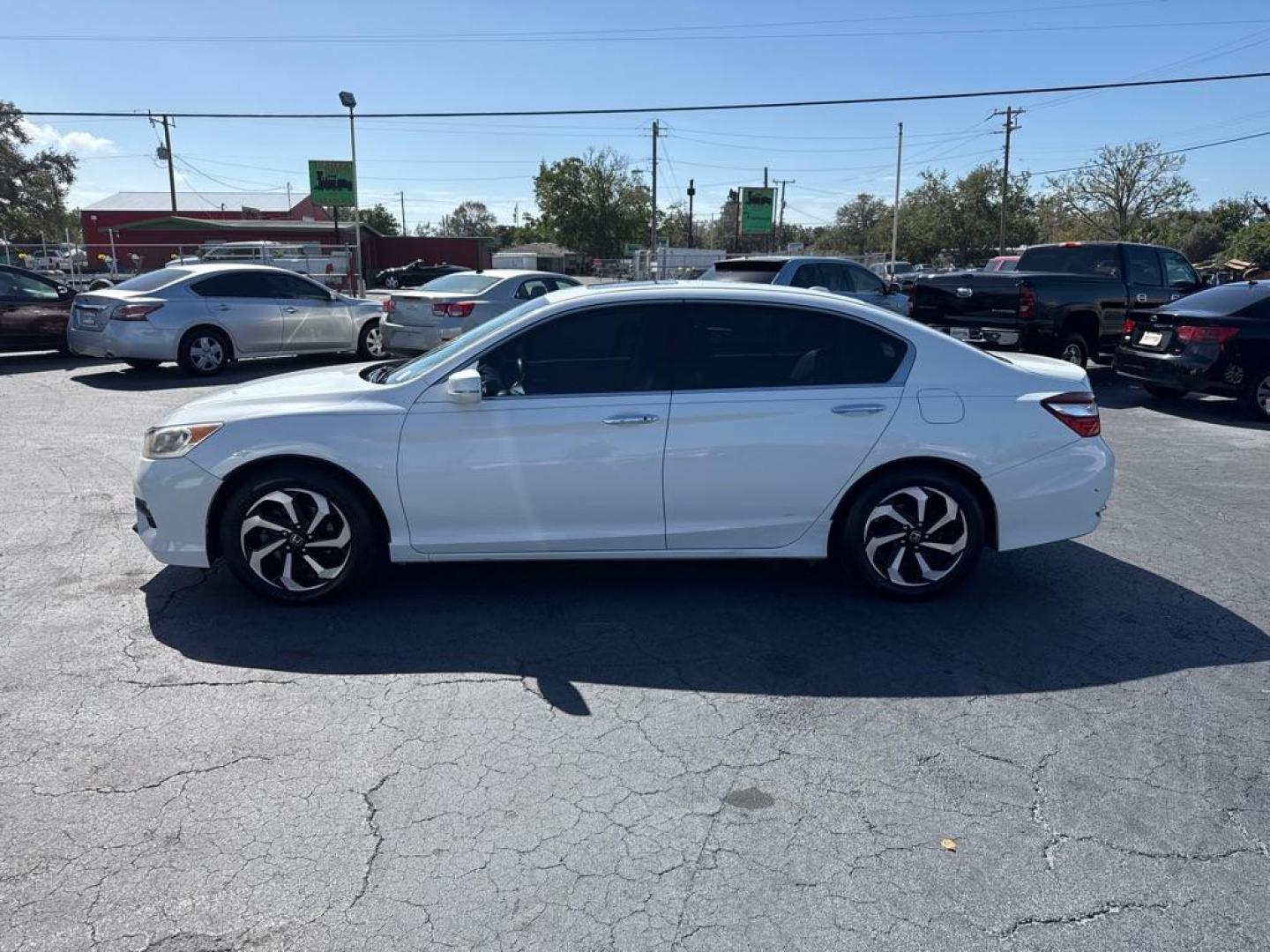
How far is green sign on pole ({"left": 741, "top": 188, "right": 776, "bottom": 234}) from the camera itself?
44866 millimetres

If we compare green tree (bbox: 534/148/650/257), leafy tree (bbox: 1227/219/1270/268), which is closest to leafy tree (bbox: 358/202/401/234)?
green tree (bbox: 534/148/650/257)

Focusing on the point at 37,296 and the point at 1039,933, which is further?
the point at 37,296

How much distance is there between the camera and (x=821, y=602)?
15.8 feet

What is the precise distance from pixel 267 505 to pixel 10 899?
2188 mm

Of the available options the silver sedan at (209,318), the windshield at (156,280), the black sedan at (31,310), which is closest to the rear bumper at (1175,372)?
the silver sedan at (209,318)

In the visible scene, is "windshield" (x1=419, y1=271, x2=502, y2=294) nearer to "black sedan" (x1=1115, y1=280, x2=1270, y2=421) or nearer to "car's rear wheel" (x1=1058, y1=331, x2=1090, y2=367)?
"car's rear wheel" (x1=1058, y1=331, x2=1090, y2=367)

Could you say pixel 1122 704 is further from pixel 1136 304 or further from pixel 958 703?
pixel 1136 304

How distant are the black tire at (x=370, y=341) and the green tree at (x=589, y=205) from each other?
60.1 meters

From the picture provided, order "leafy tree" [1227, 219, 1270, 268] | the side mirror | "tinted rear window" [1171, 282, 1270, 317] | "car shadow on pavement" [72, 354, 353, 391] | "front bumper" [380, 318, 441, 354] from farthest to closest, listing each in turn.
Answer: "leafy tree" [1227, 219, 1270, 268] → "front bumper" [380, 318, 441, 354] → "car shadow on pavement" [72, 354, 353, 391] → "tinted rear window" [1171, 282, 1270, 317] → the side mirror

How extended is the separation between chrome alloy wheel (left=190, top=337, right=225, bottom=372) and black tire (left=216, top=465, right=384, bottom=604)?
361 inches

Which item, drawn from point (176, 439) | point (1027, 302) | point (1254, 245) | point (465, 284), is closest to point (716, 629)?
point (176, 439)

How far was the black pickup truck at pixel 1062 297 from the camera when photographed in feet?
41.3

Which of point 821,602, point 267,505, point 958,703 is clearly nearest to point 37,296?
point 267,505

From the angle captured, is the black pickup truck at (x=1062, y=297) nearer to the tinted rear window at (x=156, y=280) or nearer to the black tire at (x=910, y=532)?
the black tire at (x=910, y=532)
